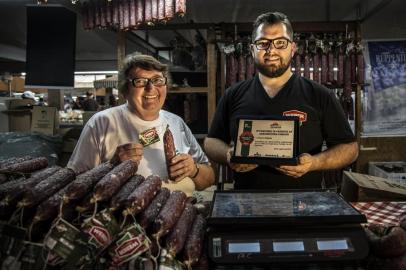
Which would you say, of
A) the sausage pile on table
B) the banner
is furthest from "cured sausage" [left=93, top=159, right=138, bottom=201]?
the banner

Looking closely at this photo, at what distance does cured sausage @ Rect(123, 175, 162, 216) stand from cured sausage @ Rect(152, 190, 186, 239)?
6 centimetres

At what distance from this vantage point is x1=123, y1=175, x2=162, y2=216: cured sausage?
3.81 ft

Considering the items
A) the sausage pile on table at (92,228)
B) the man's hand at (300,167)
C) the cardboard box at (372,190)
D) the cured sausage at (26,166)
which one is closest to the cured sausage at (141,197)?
the sausage pile on table at (92,228)

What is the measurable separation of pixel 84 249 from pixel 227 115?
1618 mm

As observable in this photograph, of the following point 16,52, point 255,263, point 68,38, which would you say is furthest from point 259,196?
point 16,52

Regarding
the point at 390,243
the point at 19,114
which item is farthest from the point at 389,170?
the point at 19,114

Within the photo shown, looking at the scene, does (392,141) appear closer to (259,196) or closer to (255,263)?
(259,196)

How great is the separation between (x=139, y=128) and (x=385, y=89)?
4.67 m

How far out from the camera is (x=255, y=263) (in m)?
1.08

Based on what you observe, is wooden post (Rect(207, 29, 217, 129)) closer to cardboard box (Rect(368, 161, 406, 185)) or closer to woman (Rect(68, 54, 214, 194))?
woman (Rect(68, 54, 214, 194))

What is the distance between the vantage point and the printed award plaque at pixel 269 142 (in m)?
1.87

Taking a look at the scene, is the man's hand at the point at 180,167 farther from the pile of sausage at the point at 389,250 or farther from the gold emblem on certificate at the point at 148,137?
the pile of sausage at the point at 389,250

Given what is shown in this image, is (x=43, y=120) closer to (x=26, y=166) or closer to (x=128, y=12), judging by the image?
(x=128, y=12)

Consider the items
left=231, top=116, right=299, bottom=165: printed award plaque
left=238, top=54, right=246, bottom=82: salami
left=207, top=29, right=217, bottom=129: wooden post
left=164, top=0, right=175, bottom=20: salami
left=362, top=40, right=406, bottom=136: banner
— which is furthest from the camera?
left=362, top=40, right=406, bottom=136: banner
